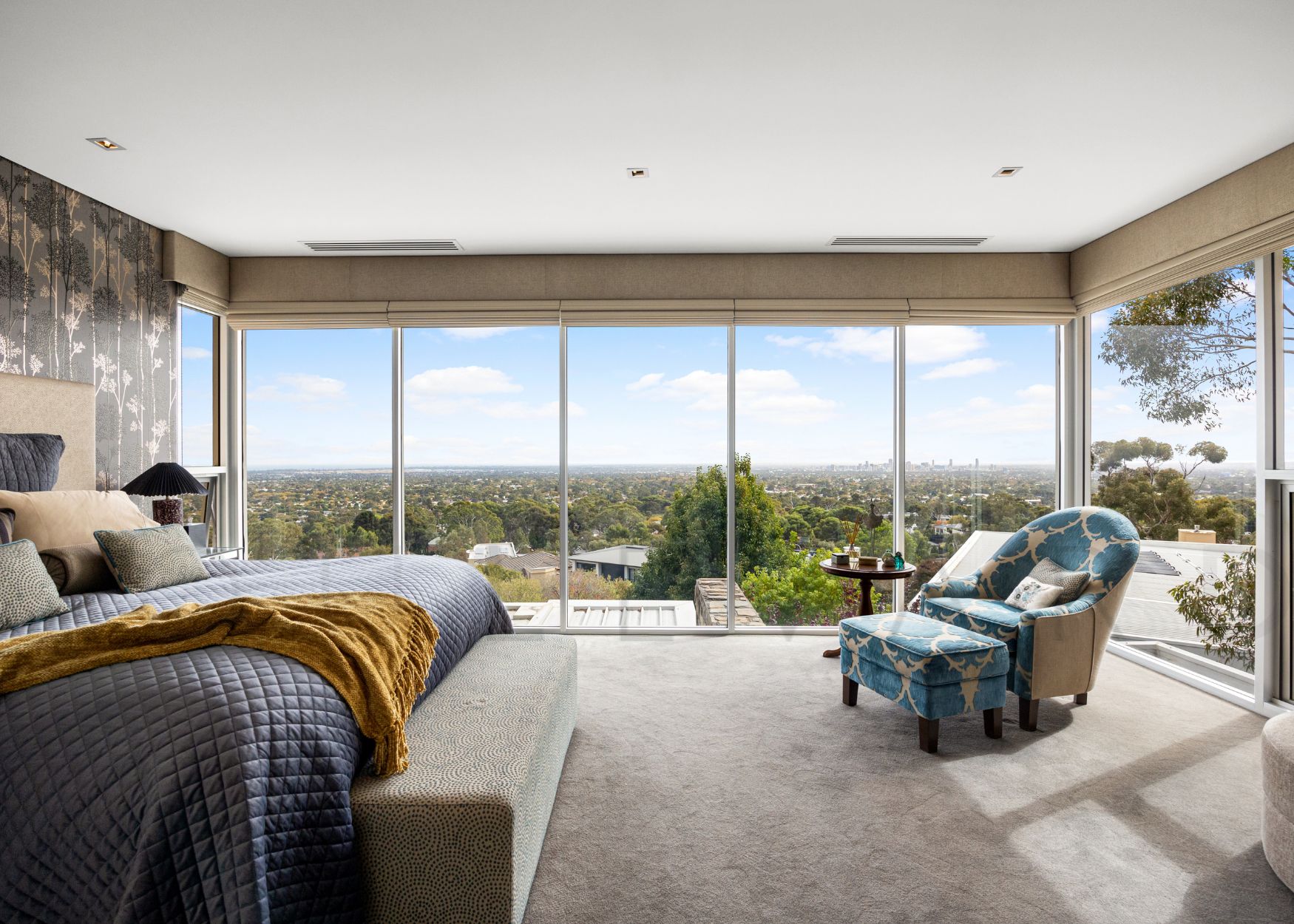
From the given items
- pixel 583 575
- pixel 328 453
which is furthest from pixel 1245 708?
pixel 328 453

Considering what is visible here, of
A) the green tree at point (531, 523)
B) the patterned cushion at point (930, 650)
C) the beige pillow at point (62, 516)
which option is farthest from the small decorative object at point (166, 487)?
the patterned cushion at point (930, 650)

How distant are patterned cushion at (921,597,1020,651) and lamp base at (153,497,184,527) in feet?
13.5

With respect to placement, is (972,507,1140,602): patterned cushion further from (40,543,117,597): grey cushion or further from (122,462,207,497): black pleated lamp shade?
(122,462,207,497): black pleated lamp shade

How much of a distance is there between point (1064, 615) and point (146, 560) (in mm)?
3823

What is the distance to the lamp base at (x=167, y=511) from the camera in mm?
3719

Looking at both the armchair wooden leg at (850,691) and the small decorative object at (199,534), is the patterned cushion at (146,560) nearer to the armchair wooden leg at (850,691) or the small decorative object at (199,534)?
the small decorative object at (199,534)

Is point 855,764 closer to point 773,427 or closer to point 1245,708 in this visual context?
point 1245,708

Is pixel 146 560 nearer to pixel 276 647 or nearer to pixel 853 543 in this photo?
pixel 276 647

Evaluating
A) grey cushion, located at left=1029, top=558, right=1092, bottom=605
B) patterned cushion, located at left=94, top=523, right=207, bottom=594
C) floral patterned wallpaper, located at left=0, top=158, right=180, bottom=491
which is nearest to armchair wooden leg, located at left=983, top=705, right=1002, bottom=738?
grey cushion, located at left=1029, top=558, right=1092, bottom=605

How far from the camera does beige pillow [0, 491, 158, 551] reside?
257 cm

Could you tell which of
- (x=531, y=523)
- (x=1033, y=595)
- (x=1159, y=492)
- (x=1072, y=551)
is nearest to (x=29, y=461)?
(x=531, y=523)

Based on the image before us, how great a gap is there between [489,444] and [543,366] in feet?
2.23

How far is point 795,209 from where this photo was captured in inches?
151

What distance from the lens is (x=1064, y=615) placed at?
120 inches
